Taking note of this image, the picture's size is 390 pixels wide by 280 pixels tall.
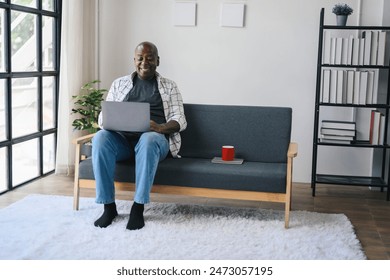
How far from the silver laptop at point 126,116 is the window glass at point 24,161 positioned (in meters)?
1.37

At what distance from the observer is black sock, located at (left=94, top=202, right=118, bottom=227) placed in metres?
3.67

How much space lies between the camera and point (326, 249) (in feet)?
11.0

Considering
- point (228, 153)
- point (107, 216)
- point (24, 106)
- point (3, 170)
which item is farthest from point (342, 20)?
point (3, 170)

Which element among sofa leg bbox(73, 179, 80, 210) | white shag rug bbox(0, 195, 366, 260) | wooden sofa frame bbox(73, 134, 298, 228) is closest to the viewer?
white shag rug bbox(0, 195, 366, 260)

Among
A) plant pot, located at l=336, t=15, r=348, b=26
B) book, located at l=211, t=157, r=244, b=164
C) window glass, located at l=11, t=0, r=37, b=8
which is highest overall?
window glass, located at l=11, t=0, r=37, b=8

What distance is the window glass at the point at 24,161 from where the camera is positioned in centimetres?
485

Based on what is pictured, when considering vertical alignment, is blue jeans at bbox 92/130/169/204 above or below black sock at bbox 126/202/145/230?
above

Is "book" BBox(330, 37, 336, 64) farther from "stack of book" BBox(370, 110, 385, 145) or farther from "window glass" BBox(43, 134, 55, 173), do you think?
"window glass" BBox(43, 134, 55, 173)

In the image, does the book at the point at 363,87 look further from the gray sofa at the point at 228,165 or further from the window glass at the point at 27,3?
the window glass at the point at 27,3

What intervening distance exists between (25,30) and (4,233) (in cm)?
203

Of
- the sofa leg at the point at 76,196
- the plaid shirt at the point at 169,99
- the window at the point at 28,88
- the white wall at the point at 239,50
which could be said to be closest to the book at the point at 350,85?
the white wall at the point at 239,50

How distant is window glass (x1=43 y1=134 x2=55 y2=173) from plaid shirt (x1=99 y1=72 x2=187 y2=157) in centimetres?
147

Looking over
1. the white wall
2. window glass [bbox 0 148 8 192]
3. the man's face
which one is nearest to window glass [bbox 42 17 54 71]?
the white wall
